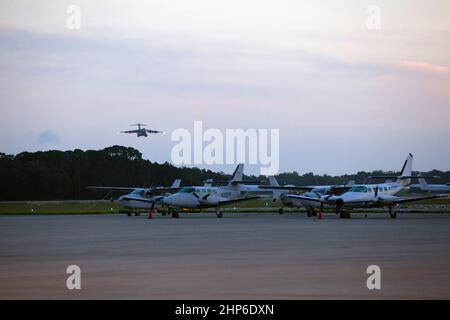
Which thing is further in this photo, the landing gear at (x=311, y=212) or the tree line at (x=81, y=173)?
the tree line at (x=81, y=173)

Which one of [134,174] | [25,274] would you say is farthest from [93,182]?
[25,274]

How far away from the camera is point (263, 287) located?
52.2 ft

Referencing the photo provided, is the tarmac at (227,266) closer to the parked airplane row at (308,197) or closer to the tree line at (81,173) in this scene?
the parked airplane row at (308,197)

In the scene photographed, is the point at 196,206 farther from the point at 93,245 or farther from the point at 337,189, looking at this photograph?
the point at 93,245

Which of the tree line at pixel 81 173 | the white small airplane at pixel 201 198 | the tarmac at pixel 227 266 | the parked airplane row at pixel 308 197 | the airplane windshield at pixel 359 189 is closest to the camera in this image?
the tarmac at pixel 227 266

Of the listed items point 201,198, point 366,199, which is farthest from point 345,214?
point 201,198

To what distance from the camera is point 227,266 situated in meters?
20.1

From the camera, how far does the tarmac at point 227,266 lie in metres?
15.2

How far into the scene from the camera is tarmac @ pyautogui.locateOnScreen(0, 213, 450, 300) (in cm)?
1523

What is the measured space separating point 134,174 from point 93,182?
32.6 ft

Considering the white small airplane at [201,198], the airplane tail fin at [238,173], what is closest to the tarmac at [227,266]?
the white small airplane at [201,198]

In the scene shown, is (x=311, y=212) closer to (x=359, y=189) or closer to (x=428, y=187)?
(x=359, y=189)

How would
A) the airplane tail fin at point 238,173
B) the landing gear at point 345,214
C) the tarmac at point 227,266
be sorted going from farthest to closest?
the airplane tail fin at point 238,173 < the landing gear at point 345,214 < the tarmac at point 227,266
